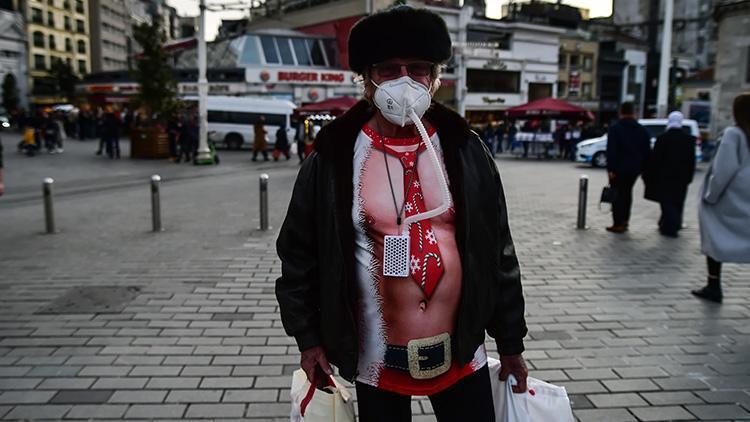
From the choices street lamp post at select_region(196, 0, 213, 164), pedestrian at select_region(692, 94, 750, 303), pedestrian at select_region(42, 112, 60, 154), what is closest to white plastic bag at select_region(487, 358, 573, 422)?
pedestrian at select_region(692, 94, 750, 303)

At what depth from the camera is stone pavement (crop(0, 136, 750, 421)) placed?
3.59 m

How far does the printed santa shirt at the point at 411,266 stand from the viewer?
1.96 meters

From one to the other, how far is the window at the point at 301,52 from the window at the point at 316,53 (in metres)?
0.39

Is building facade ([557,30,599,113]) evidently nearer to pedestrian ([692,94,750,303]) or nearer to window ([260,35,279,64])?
window ([260,35,279,64])

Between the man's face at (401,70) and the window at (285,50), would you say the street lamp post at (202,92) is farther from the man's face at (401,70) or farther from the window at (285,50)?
the man's face at (401,70)

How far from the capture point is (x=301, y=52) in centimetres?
4009

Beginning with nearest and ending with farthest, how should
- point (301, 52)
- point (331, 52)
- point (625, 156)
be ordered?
point (625, 156) < point (301, 52) < point (331, 52)

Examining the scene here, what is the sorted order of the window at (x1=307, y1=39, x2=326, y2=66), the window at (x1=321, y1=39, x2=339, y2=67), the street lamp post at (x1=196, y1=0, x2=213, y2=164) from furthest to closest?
the window at (x1=321, y1=39, x2=339, y2=67)
the window at (x1=307, y1=39, x2=326, y2=66)
the street lamp post at (x1=196, y1=0, x2=213, y2=164)

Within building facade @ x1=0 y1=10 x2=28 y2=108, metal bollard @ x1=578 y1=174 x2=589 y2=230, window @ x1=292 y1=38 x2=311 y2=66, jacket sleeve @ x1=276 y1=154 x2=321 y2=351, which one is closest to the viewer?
jacket sleeve @ x1=276 y1=154 x2=321 y2=351


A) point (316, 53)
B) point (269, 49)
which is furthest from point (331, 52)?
point (269, 49)

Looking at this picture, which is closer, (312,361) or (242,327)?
(312,361)

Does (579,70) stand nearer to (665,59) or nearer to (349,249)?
(665,59)

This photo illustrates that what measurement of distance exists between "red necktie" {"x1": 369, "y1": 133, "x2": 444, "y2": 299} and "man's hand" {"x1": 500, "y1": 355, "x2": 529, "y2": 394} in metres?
0.42

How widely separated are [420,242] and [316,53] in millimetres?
40408
